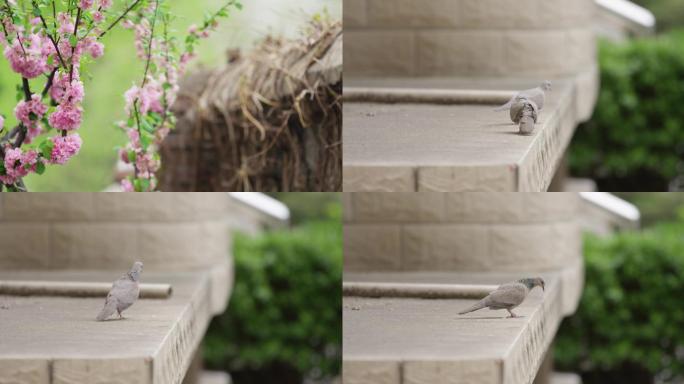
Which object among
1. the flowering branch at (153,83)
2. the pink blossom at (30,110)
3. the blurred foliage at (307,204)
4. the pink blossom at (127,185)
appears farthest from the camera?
the blurred foliage at (307,204)

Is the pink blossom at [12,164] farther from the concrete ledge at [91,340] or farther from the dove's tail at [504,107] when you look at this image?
the dove's tail at [504,107]

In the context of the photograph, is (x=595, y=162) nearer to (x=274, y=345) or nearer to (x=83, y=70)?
(x=274, y=345)

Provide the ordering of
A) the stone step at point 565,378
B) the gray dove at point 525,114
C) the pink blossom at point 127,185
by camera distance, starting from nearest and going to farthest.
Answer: the gray dove at point 525,114 → the pink blossom at point 127,185 → the stone step at point 565,378

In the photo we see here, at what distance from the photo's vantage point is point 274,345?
958 centimetres

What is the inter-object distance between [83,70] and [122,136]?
2.45 ft

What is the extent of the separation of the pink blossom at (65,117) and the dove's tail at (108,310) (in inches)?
25.3

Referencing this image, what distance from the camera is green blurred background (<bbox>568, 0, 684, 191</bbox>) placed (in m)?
11.1

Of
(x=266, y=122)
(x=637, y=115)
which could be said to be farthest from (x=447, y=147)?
(x=637, y=115)

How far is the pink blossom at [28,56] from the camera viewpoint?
158 inches

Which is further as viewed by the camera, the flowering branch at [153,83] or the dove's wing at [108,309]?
the flowering branch at [153,83]

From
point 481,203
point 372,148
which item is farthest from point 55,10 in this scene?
point 481,203

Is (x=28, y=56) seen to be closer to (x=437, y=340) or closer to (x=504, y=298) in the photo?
(x=437, y=340)

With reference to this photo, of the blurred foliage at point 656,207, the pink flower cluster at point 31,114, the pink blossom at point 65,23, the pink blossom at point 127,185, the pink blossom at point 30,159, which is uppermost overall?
the pink blossom at point 65,23

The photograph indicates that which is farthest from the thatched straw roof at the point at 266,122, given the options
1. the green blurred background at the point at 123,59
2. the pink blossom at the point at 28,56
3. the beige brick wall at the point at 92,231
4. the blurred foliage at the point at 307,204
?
the blurred foliage at the point at 307,204
